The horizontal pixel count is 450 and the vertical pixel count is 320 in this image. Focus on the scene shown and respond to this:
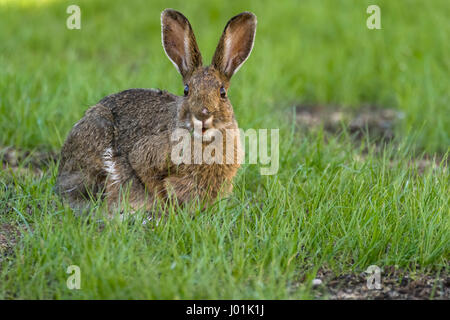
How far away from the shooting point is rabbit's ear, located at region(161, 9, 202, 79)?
4.50 m

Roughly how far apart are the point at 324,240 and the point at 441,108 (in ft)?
11.3

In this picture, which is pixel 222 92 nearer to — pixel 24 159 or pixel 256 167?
pixel 256 167

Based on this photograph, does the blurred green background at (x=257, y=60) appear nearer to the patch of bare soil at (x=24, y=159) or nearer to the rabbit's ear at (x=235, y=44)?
the patch of bare soil at (x=24, y=159)

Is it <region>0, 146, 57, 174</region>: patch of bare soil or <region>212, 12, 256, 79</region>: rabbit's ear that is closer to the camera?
<region>212, 12, 256, 79</region>: rabbit's ear

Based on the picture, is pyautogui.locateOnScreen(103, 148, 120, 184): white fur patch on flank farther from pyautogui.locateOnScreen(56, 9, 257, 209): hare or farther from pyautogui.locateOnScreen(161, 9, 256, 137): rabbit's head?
pyautogui.locateOnScreen(161, 9, 256, 137): rabbit's head

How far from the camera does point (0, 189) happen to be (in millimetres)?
4758

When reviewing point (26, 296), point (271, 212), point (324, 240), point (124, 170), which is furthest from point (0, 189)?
point (324, 240)

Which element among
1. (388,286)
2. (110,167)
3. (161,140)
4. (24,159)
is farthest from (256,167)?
(24,159)

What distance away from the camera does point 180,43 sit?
15.0 ft

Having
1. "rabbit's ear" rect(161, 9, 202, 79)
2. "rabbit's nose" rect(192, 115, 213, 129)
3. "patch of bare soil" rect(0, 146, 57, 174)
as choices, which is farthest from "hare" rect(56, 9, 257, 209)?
"patch of bare soil" rect(0, 146, 57, 174)

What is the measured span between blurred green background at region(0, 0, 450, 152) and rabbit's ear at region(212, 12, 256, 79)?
1379mm

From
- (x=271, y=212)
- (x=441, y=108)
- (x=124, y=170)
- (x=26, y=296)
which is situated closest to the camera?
(x=26, y=296)

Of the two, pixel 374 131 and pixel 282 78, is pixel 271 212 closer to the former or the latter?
pixel 374 131

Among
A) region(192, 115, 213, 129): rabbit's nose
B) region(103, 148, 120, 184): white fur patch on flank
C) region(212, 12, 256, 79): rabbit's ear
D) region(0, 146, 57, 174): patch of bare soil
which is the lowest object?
region(0, 146, 57, 174): patch of bare soil
